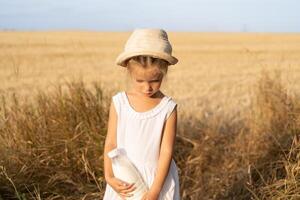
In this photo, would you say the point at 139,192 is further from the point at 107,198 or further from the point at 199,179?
the point at 199,179

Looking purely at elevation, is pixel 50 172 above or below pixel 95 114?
below

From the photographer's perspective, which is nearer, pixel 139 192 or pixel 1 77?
pixel 139 192

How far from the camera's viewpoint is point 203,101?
8758 mm

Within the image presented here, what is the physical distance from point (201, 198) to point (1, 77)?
11.0 metres

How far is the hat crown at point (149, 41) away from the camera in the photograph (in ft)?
6.17

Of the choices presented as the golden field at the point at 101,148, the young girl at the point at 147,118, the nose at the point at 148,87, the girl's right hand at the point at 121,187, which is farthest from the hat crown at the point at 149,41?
the golden field at the point at 101,148

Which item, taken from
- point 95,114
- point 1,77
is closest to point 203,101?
point 95,114

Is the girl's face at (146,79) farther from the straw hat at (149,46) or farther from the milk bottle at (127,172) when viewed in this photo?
the milk bottle at (127,172)

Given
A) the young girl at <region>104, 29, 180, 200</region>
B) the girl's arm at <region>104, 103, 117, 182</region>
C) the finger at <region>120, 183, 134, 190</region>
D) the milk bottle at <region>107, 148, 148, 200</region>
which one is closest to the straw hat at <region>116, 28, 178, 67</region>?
the young girl at <region>104, 29, 180, 200</region>

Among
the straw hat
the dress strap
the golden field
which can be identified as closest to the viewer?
the straw hat

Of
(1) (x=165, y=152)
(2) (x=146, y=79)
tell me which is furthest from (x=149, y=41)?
(1) (x=165, y=152)

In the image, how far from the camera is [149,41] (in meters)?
1.89

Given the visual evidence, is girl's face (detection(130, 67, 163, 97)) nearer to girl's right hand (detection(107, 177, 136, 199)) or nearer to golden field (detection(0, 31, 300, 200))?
girl's right hand (detection(107, 177, 136, 199))

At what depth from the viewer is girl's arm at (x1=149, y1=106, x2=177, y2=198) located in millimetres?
1920
